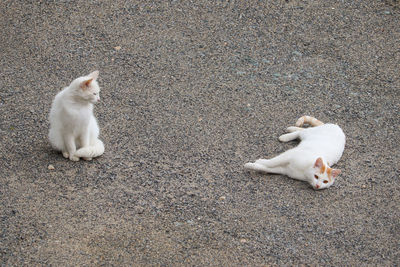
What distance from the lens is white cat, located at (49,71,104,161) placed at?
466 centimetres

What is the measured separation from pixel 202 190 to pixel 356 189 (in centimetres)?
140

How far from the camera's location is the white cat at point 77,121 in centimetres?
466

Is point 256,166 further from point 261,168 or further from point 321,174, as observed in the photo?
point 321,174

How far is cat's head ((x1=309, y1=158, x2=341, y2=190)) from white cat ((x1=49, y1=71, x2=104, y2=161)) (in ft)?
6.37

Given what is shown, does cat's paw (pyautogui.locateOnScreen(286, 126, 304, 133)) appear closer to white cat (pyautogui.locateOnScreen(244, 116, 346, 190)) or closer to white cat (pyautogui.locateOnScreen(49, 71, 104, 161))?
white cat (pyautogui.locateOnScreen(244, 116, 346, 190))

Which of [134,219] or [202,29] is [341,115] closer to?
[202,29]

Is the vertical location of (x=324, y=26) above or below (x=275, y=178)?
above

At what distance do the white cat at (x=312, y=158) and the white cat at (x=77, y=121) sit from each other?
4.75 ft

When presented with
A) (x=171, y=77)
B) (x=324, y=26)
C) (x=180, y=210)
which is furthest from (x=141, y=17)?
(x=180, y=210)

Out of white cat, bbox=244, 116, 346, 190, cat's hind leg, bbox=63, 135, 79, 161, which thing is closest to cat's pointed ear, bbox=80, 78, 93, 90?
cat's hind leg, bbox=63, 135, 79, 161

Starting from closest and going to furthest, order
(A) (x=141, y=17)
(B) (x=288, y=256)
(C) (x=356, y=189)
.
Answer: (B) (x=288, y=256), (C) (x=356, y=189), (A) (x=141, y=17)

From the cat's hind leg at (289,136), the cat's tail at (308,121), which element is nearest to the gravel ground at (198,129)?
the cat's hind leg at (289,136)

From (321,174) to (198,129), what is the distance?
1415 millimetres

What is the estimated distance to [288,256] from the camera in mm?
4152
